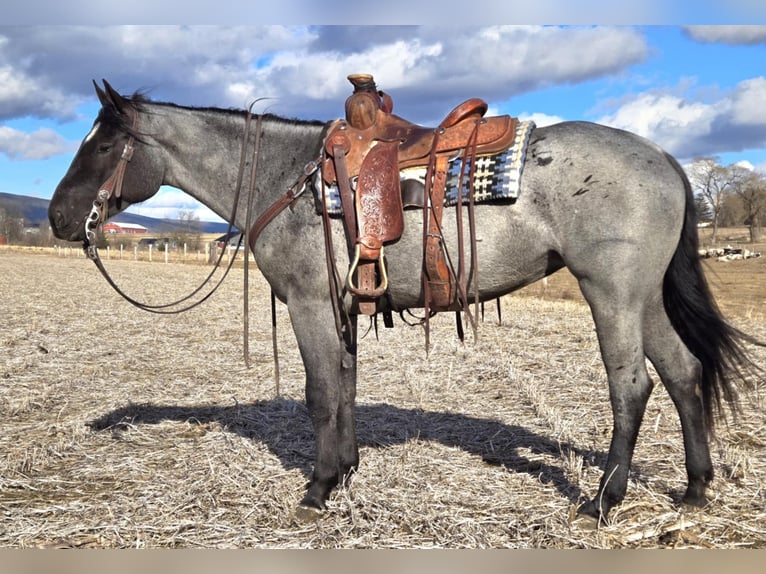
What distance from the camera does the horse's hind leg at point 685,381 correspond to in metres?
4.45

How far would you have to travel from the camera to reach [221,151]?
16.6 feet

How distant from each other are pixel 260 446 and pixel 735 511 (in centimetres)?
381

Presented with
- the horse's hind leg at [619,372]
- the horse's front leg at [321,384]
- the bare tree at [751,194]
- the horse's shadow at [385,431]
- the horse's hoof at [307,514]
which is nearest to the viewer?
the horse's hind leg at [619,372]

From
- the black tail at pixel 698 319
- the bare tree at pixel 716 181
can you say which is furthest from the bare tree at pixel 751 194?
the black tail at pixel 698 319

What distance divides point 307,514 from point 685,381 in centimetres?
→ 273

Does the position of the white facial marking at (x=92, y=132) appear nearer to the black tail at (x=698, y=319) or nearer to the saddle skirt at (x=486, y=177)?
the saddle skirt at (x=486, y=177)

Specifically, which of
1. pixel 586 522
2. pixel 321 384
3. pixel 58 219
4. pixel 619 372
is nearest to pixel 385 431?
pixel 321 384

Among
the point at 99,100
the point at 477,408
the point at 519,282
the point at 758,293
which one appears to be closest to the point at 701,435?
the point at 519,282

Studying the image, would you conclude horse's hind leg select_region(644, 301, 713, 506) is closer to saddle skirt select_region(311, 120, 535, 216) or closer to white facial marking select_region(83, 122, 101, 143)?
saddle skirt select_region(311, 120, 535, 216)

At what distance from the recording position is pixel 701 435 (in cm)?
450

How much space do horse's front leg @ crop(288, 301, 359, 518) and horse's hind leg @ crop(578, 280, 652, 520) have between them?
1.73 meters

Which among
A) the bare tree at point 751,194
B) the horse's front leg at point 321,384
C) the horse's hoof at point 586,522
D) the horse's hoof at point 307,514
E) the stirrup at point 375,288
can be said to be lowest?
the horse's hoof at point 307,514

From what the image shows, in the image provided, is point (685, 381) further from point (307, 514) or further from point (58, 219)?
point (58, 219)

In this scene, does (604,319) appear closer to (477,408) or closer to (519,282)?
(519,282)
